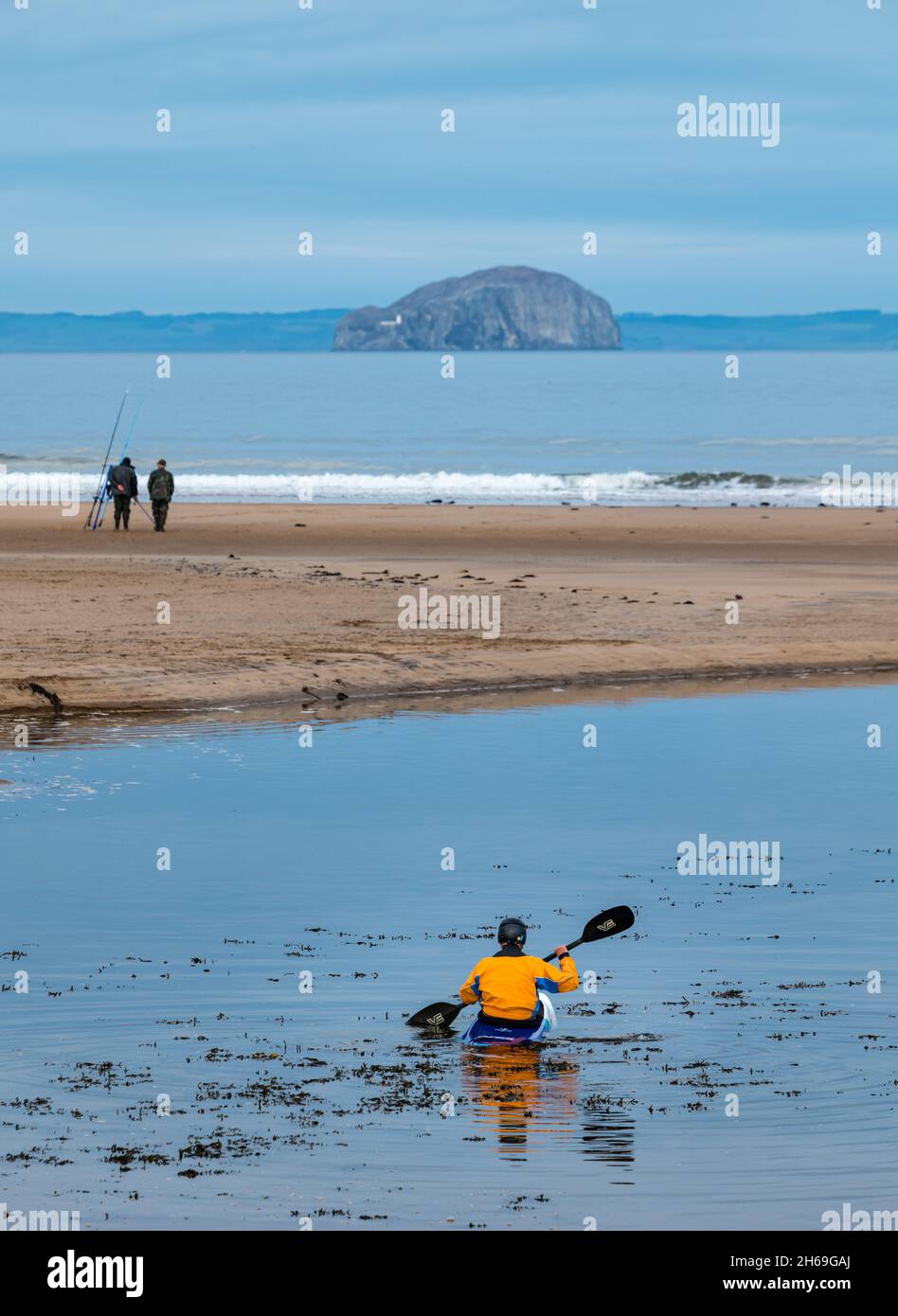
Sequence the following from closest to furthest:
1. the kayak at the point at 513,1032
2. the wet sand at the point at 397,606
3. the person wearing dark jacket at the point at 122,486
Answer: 1. the kayak at the point at 513,1032
2. the wet sand at the point at 397,606
3. the person wearing dark jacket at the point at 122,486

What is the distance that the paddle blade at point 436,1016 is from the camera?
11.8 m

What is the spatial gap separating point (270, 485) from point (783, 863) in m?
54.3

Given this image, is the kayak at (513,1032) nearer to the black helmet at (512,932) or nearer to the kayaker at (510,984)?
the kayaker at (510,984)

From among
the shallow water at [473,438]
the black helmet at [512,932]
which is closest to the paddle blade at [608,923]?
the black helmet at [512,932]

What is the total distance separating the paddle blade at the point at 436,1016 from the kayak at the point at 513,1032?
0.17 meters

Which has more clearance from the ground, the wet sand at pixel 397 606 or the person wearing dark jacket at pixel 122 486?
the person wearing dark jacket at pixel 122 486

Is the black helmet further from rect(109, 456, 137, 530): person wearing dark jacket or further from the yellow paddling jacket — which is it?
rect(109, 456, 137, 530): person wearing dark jacket

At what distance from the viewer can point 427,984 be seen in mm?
12914

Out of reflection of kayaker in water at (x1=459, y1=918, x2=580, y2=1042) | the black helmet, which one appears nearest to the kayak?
reflection of kayaker in water at (x1=459, y1=918, x2=580, y2=1042)

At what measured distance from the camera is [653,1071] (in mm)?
11195

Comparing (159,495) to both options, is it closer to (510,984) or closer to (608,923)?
(608,923)
